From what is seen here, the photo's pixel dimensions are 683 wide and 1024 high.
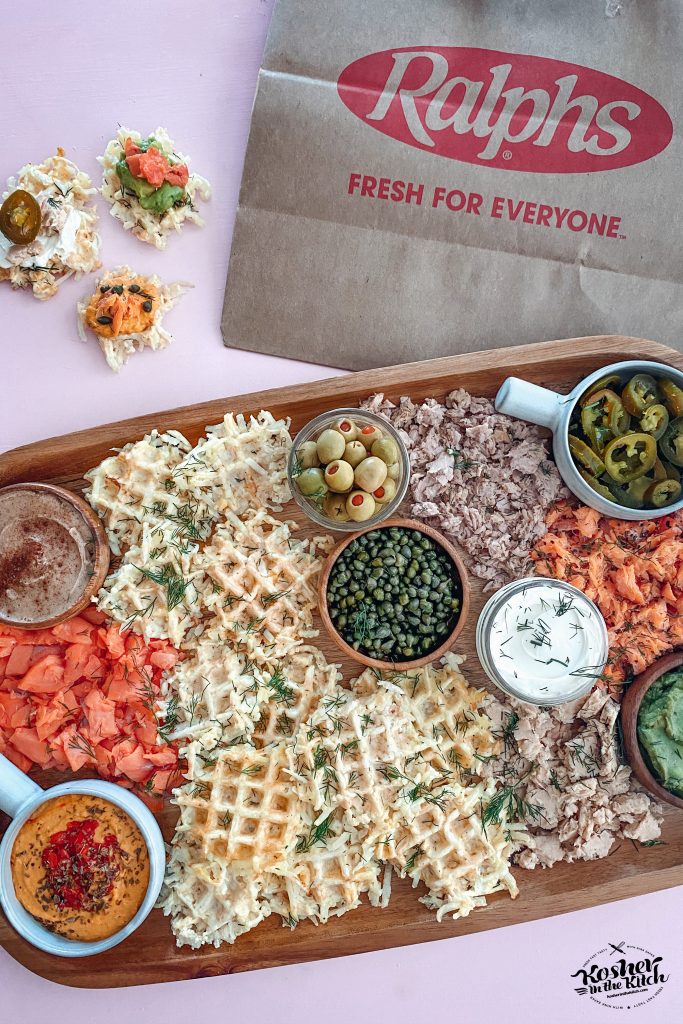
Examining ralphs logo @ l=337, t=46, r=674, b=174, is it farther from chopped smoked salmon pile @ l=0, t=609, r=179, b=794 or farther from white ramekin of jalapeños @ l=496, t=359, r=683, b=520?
chopped smoked salmon pile @ l=0, t=609, r=179, b=794

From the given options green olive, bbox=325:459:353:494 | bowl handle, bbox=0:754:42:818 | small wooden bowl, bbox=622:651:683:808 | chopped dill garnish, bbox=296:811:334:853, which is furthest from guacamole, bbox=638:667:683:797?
bowl handle, bbox=0:754:42:818

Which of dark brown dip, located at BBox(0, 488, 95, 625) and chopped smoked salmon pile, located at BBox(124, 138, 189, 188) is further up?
chopped smoked salmon pile, located at BBox(124, 138, 189, 188)

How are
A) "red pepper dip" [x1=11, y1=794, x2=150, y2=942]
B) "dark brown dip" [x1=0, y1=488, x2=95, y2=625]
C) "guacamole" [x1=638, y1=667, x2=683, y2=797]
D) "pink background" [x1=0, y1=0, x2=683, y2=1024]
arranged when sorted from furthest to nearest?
1. "pink background" [x1=0, y1=0, x2=683, y2=1024]
2. "dark brown dip" [x1=0, y1=488, x2=95, y2=625]
3. "guacamole" [x1=638, y1=667, x2=683, y2=797]
4. "red pepper dip" [x1=11, y1=794, x2=150, y2=942]

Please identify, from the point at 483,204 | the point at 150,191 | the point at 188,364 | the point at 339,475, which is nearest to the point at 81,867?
the point at 339,475

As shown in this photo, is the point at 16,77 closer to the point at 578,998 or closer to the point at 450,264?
the point at 450,264

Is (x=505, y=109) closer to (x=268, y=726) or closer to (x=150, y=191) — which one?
(x=150, y=191)

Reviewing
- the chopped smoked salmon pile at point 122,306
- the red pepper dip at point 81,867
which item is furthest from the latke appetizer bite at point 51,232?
the red pepper dip at point 81,867

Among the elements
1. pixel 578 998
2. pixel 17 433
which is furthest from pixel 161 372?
pixel 578 998

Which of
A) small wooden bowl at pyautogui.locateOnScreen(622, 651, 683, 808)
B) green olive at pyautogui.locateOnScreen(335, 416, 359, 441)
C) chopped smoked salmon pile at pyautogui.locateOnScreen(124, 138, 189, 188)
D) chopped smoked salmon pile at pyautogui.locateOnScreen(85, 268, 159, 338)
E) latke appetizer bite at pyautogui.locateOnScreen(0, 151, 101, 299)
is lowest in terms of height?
small wooden bowl at pyautogui.locateOnScreen(622, 651, 683, 808)
